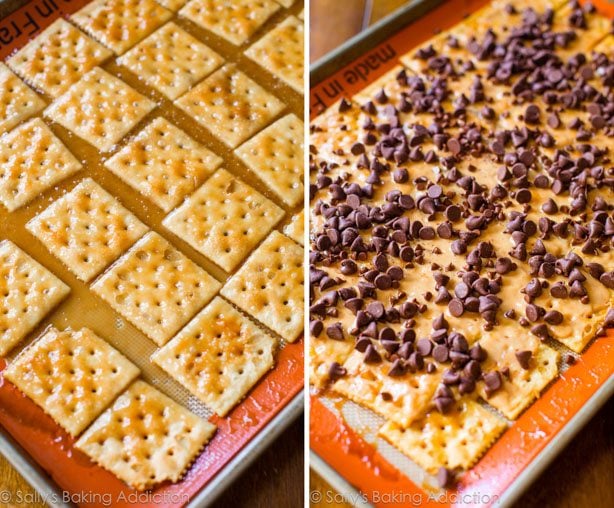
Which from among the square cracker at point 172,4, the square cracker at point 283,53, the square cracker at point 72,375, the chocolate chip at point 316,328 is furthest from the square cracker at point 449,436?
the square cracker at point 172,4

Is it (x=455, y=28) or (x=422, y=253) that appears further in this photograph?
(x=455, y=28)

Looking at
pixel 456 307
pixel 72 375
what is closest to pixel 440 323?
pixel 456 307

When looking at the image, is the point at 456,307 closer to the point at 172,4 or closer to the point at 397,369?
the point at 397,369

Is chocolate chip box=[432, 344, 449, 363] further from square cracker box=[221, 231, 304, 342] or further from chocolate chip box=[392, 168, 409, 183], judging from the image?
chocolate chip box=[392, 168, 409, 183]

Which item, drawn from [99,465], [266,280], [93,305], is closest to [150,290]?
[93,305]

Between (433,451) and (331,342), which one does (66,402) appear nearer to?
(331,342)

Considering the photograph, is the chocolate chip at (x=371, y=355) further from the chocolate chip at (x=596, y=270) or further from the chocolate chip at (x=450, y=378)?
the chocolate chip at (x=596, y=270)

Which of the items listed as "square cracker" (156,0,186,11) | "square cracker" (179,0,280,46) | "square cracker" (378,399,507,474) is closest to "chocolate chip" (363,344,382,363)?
→ "square cracker" (378,399,507,474)
